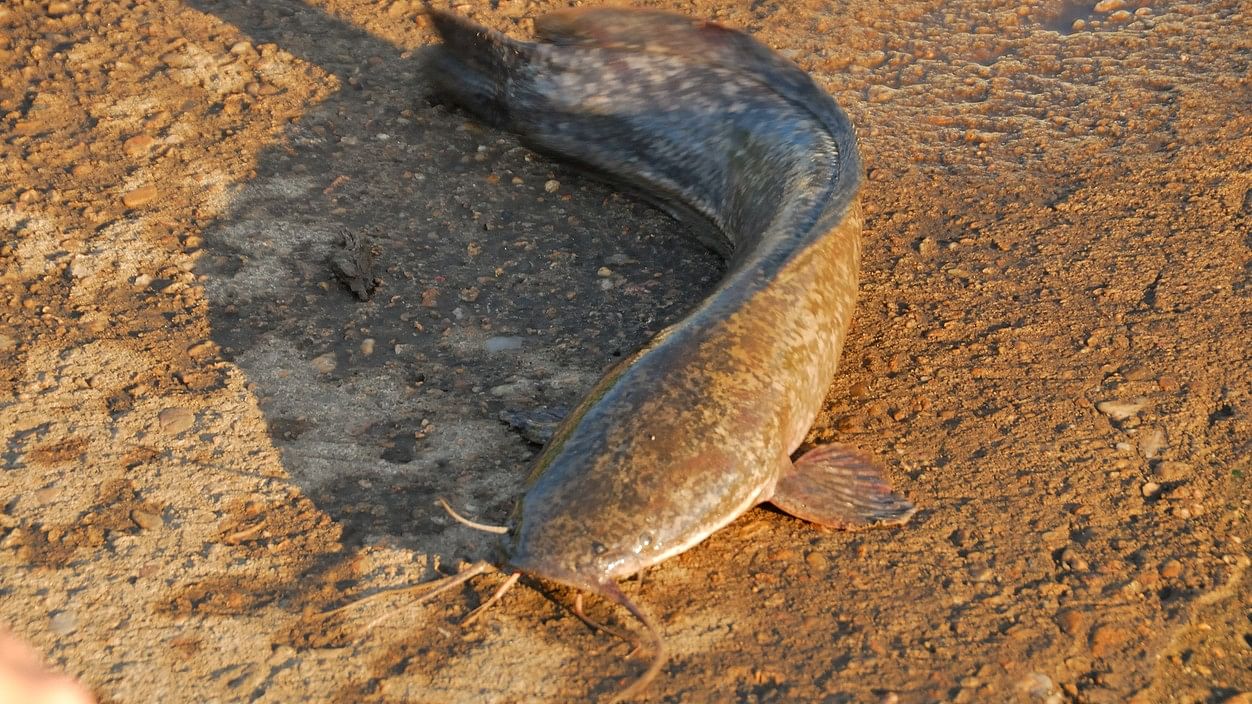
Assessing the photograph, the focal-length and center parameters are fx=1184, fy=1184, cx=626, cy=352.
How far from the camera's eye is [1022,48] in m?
5.64

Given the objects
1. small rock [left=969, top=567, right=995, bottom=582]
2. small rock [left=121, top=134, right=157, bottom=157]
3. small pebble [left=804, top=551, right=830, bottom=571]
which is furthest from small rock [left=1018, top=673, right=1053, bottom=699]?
small rock [left=121, top=134, right=157, bottom=157]

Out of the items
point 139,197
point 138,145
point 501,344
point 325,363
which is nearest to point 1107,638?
point 501,344

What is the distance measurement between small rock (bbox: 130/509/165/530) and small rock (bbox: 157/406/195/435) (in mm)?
344

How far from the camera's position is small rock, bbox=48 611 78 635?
115 inches

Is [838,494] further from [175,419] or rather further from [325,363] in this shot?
[175,419]

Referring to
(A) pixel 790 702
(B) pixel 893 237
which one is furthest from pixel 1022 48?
(A) pixel 790 702

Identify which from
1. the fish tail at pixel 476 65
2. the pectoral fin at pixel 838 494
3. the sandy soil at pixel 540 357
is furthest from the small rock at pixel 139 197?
the pectoral fin at pixel 838 494

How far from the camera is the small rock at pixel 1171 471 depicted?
3.35 meters

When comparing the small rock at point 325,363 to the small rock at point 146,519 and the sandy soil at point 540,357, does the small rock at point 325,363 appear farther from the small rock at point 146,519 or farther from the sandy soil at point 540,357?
the small rock at point 146,519

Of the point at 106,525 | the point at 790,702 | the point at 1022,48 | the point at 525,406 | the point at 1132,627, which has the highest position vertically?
the point at 1022,48

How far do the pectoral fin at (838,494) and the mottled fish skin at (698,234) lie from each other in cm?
6

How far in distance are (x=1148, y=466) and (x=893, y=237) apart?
4.65 ft

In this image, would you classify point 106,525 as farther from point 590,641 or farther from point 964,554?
point 964,554

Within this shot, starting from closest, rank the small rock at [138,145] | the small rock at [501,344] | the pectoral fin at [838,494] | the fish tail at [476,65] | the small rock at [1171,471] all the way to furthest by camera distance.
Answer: the pectoral fin at [838,494] < the small rock at [1171,471] < the small rock at [501,344] < the small rock at [138,145] < the fish tail at [476,65]
